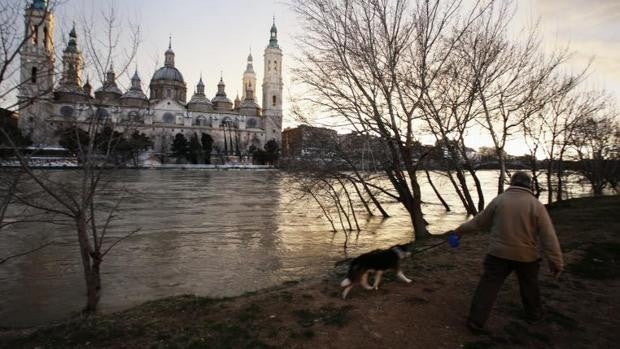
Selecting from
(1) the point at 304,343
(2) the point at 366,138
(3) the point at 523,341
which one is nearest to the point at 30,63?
(1) the point at 304,343

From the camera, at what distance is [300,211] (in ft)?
91.2

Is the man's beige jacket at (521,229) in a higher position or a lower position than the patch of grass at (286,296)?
higher

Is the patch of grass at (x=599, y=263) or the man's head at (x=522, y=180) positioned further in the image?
the patch of grass at (x=599, y=263)

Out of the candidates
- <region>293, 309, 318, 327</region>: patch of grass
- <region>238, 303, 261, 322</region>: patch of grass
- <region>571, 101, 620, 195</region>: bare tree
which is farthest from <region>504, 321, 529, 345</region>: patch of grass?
<region>571, 101, 620, 195</region>: bare tree

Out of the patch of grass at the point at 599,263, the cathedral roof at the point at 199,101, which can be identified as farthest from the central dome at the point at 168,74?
the patch of grass at the point at 599,263

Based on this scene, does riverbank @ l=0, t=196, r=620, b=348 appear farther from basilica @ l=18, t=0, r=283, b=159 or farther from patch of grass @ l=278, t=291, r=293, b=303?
basilica @ l=18, t=0, r=283, b=159

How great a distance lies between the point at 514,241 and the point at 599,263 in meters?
4.44

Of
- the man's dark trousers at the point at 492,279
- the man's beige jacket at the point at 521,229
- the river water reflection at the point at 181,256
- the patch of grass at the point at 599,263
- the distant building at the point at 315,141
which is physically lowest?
the river water reflection at the point at 181,256

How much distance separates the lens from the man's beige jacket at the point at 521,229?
4660 millimetres

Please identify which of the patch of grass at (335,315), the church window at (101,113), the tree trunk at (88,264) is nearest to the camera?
the patch of grass at (335,315)

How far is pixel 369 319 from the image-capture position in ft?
18.2

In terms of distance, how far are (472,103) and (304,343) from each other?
9900 millimetres

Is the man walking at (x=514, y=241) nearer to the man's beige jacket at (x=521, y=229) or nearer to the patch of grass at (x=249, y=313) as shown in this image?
the man's beige jacket at (x=521, y=229)

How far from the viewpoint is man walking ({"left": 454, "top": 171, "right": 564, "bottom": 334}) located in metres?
4.68
